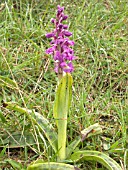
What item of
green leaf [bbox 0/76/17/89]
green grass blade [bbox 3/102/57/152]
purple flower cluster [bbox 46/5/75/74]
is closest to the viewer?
purple flower cluster [bbox 46/5/75/74]

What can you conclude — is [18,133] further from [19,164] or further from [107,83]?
[107,83]

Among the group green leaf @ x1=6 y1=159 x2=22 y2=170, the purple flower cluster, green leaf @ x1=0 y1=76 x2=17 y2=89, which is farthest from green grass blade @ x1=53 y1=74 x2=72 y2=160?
green leaf @ x1=0 y1=76 x2=17 y2=89

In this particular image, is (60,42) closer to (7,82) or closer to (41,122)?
(41,122)

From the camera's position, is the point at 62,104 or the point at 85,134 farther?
the point at 85,134

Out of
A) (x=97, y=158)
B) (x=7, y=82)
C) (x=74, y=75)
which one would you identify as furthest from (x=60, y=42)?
(x=74, y=75)

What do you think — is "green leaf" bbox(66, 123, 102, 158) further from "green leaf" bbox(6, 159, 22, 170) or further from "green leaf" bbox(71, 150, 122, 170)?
"green leaf" bbox(6, 159, 22, 170)

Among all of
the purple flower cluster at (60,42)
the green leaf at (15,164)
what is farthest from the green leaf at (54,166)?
the purple flower cluster at (60,42)

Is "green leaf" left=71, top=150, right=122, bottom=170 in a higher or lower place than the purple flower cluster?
lower
